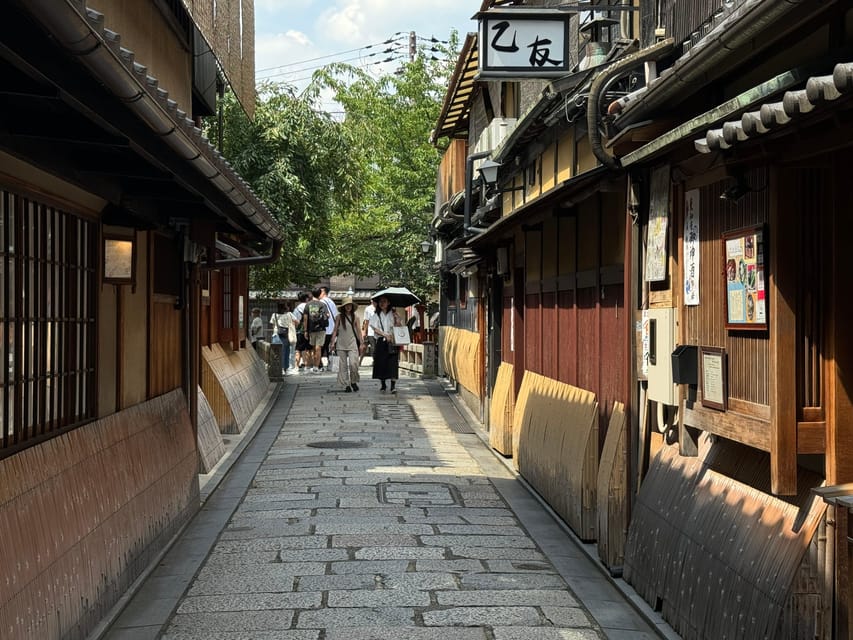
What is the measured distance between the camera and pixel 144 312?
1057 cm

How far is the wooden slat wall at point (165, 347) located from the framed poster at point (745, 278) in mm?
6380

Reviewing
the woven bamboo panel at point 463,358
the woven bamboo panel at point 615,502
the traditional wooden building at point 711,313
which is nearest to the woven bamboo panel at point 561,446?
the traditional wooden building at point 711,313

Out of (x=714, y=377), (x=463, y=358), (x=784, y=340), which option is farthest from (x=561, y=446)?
(x=463, y=358)

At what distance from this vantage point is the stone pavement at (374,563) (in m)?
7.48

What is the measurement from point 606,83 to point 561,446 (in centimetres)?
436

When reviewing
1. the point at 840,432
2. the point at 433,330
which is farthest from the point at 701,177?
the point at 433,330

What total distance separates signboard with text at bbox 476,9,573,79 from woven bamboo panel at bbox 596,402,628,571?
15.2 feet

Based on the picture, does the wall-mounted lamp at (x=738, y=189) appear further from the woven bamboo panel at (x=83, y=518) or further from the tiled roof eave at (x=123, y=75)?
the woven bamboo panel at (x=83, y=518)

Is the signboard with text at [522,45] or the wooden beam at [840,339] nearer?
the wooden beam at [840,339]

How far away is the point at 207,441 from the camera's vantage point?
14703 millimetres

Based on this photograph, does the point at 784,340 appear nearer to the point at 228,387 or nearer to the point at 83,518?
the point at 83,518

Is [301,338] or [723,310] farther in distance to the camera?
[301,338]

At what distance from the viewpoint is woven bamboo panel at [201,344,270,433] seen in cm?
1778

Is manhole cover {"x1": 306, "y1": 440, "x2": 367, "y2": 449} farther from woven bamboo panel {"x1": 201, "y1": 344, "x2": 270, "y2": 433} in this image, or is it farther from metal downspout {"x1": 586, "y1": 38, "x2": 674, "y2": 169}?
metal downspout {"x1": 586, "y1": 38, "x2": 674, "y2": 169}
